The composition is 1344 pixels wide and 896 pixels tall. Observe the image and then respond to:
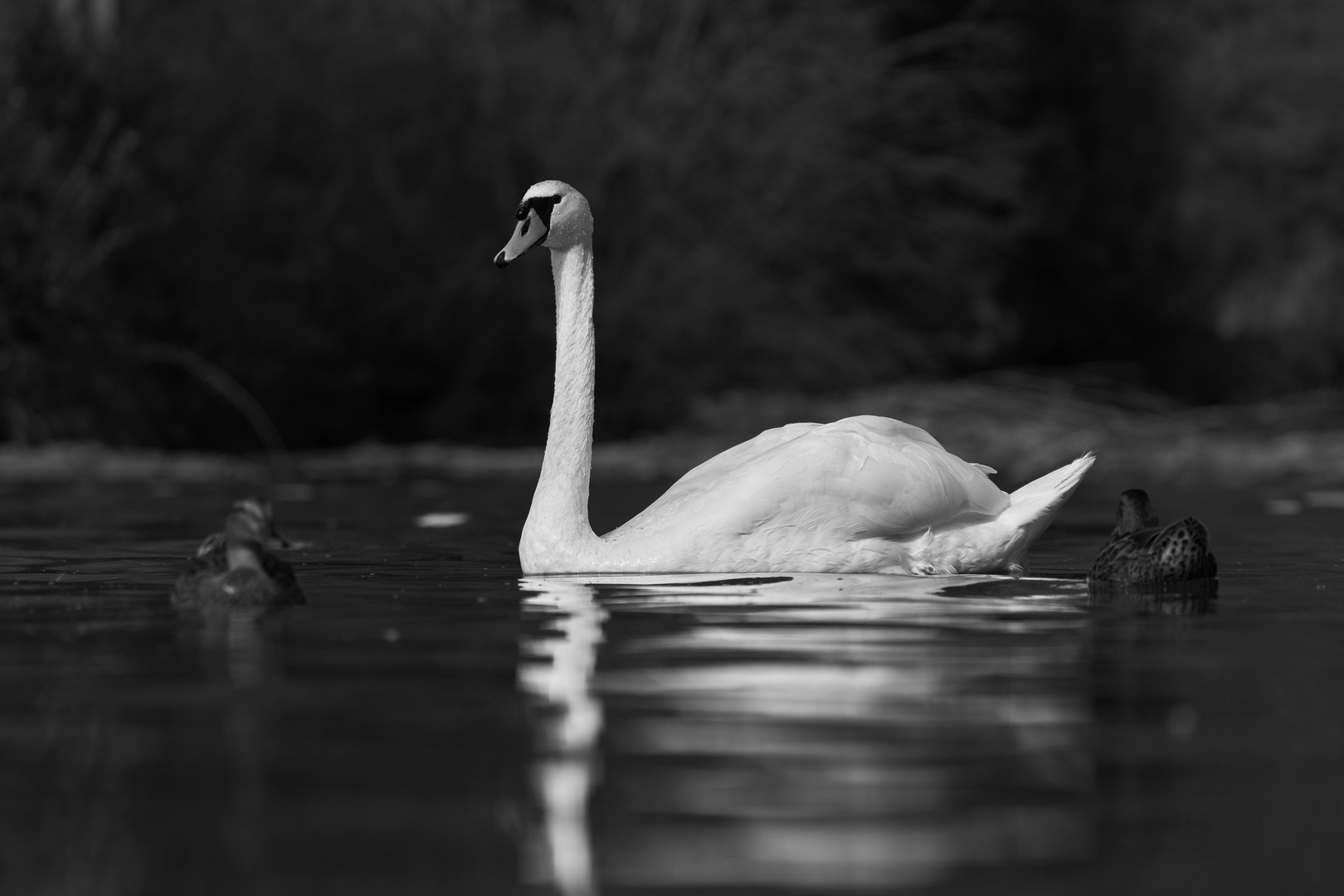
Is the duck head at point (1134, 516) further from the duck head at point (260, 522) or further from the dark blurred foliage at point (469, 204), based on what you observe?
the dark blurred foliage at point (469, 204)

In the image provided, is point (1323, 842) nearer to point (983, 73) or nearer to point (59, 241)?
point (59, 241)

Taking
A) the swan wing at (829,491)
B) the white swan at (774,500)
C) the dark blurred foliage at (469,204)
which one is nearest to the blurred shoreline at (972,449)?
the dark blurred foliage at (469,204)

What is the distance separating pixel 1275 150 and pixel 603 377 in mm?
14535

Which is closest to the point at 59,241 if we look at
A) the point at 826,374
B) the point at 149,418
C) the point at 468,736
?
the point at 149,418

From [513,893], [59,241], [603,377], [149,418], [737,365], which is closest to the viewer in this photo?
[513,893]

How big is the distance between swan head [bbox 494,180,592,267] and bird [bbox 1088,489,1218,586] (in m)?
2.45

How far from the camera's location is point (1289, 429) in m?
20.1

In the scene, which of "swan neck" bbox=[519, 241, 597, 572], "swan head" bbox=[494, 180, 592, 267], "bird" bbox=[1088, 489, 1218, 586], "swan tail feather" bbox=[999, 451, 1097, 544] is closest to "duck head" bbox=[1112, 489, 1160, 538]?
"swan tail feather" bbox=[999, 451, 1097, 544]

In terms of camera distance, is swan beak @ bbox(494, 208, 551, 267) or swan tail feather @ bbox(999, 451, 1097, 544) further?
swan tail feather @ bbox(999, 451, 1097, 544)

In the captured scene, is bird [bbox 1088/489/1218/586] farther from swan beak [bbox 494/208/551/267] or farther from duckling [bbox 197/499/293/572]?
duckling [bbox 197/499/293/572]

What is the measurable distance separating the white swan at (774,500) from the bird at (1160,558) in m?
A: 0.47

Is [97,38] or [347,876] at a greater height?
[97,38]

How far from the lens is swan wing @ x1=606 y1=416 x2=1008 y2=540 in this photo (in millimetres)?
8258

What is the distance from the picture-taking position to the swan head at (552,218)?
28.5 feet
